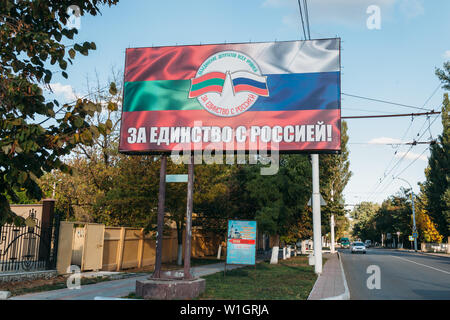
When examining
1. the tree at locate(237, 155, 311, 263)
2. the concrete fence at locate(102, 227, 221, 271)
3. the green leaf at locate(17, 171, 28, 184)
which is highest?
the tree at locate(237, 155, 311, 263)

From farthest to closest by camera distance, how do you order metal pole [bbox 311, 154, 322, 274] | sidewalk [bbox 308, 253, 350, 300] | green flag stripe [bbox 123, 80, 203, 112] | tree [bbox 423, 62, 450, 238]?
tree [bbox 423, 62, 450, 238]
metal pole [bbox 311, 154, 322, 274]
green flag stripe [bbox 123, 80, 203, 112]
sidewalk [bbox 308, 253, 350, 300]

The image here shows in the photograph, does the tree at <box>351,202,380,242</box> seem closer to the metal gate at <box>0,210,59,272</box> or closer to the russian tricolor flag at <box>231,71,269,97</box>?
the metal gate at <box>0,210,59,272</box>

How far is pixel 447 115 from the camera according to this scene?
2087 inches

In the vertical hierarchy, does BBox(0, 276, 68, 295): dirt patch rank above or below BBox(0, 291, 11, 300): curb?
below

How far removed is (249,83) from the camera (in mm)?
12039

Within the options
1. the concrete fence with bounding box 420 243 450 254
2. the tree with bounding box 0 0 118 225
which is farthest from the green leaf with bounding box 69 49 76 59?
the concrete fence with bounding box 420 243 450 254

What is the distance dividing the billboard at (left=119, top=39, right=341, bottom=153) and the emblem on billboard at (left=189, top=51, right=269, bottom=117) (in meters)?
0.03

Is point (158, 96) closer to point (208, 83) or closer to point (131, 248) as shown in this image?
point (208, 83)

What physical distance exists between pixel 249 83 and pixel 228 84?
637mm

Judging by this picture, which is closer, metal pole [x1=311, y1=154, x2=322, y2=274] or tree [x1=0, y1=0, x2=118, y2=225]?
tree [x1=0, y1=0, x2=118, y2=225]

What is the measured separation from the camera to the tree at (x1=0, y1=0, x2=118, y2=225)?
19.1 ft

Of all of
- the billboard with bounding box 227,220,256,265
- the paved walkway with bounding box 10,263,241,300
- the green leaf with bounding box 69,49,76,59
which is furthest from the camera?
the billboard with bounding box 227,220,256,265
